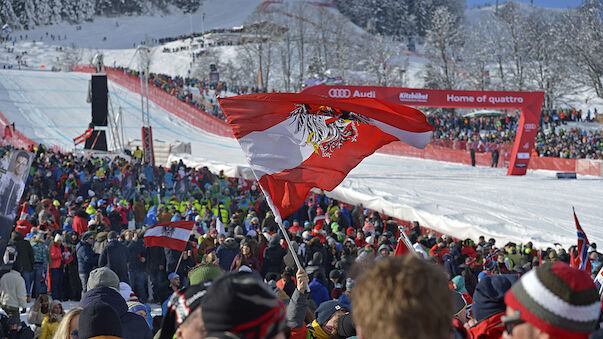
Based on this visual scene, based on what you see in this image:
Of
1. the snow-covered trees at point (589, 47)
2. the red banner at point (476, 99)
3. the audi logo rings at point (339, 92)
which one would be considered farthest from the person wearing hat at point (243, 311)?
the snow-covered trees at point (589, 47)

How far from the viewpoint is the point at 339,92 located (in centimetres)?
2223

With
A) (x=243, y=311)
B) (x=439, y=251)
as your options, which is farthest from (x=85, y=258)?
(x=243, y=311)

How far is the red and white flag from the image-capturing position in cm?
900

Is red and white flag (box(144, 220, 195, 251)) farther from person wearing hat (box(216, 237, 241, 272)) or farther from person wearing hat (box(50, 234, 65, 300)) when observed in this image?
person wearing hat (box(50, 234, 65, 300))

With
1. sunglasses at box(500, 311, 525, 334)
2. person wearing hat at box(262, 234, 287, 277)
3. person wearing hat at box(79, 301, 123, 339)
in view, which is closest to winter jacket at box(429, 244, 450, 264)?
person wearing hat at box(262, 234, 287, 277)

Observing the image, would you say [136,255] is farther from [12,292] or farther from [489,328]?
[489,328]

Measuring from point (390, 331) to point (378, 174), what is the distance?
2546 cm

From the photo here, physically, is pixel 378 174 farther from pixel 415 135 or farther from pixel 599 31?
pixel 599 31

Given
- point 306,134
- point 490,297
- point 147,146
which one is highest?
point 306,134

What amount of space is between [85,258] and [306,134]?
15.3 feet

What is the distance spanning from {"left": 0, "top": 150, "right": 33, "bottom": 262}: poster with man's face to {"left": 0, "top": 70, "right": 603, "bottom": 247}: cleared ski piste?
1050 cm

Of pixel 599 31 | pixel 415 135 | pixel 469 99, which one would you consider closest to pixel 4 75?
pixel 469 99

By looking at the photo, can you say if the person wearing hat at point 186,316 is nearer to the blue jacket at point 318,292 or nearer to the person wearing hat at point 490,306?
the person wearing hat at point 490,306

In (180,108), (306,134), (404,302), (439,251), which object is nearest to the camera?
(404,302)
